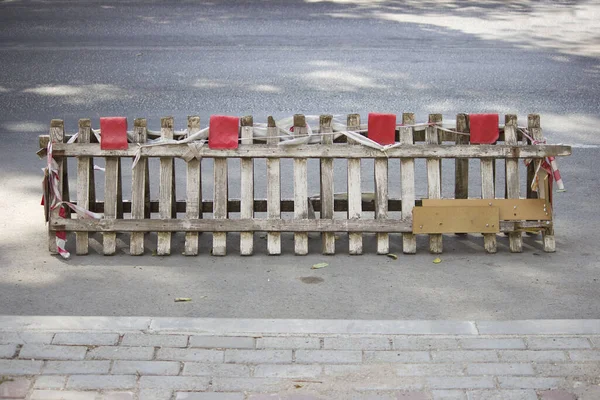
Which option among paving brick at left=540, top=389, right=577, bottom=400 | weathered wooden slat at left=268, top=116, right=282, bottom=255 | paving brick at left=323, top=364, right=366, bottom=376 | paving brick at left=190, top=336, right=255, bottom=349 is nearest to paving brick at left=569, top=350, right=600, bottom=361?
paving brick at left=540, top=389, right=577, bottom=400

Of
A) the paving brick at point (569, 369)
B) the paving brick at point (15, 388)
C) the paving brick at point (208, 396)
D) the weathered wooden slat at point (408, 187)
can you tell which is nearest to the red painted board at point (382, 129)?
the weathered wooden slat at point (408, 187)

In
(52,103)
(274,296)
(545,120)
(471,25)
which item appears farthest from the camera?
(471,25)

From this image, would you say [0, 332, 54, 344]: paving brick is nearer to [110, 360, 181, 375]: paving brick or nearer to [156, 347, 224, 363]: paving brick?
[110, 360, 181, 375]: paving brick

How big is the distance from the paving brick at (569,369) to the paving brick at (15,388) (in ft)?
9.10

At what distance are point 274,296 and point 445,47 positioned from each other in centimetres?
964

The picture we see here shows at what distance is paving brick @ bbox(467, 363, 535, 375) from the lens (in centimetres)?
520

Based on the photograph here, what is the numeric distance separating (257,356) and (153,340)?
0.65m

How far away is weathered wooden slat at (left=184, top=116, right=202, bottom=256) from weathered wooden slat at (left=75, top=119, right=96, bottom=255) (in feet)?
2.53

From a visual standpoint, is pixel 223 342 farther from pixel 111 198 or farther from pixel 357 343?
pixel 111 198

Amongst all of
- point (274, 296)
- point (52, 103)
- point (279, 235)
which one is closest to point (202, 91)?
point (52, 103)

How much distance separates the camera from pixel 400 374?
5.20 meters

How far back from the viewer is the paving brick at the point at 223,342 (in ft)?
18.1

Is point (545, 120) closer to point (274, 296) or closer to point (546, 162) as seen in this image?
point (546, 162)

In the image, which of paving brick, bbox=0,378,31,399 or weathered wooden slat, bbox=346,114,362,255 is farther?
weathered wooden slat, bbox=346,114,362,255
